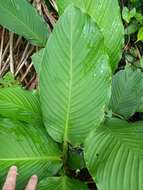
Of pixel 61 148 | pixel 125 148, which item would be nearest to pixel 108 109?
pixel 61 148

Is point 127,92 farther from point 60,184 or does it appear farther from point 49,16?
point 49,16

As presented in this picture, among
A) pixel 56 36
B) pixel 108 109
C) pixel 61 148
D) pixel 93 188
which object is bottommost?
pixel 93 188

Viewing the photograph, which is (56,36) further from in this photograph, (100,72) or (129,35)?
(129,35)

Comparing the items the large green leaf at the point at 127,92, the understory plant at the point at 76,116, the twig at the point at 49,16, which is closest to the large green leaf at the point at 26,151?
the understory plant at the point at 76,116

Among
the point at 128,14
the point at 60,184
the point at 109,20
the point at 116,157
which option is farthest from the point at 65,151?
the point at 128,14

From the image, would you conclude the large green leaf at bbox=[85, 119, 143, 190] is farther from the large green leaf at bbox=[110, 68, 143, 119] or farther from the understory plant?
the large green leaf at bbox=[110, 68, 143, 119]

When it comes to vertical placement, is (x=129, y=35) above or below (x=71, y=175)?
above

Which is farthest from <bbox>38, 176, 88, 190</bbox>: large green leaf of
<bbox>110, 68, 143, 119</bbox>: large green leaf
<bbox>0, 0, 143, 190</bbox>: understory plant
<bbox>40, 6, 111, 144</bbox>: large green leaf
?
<bbox>110, 68, 143, 119</bbox>: large green leaf
